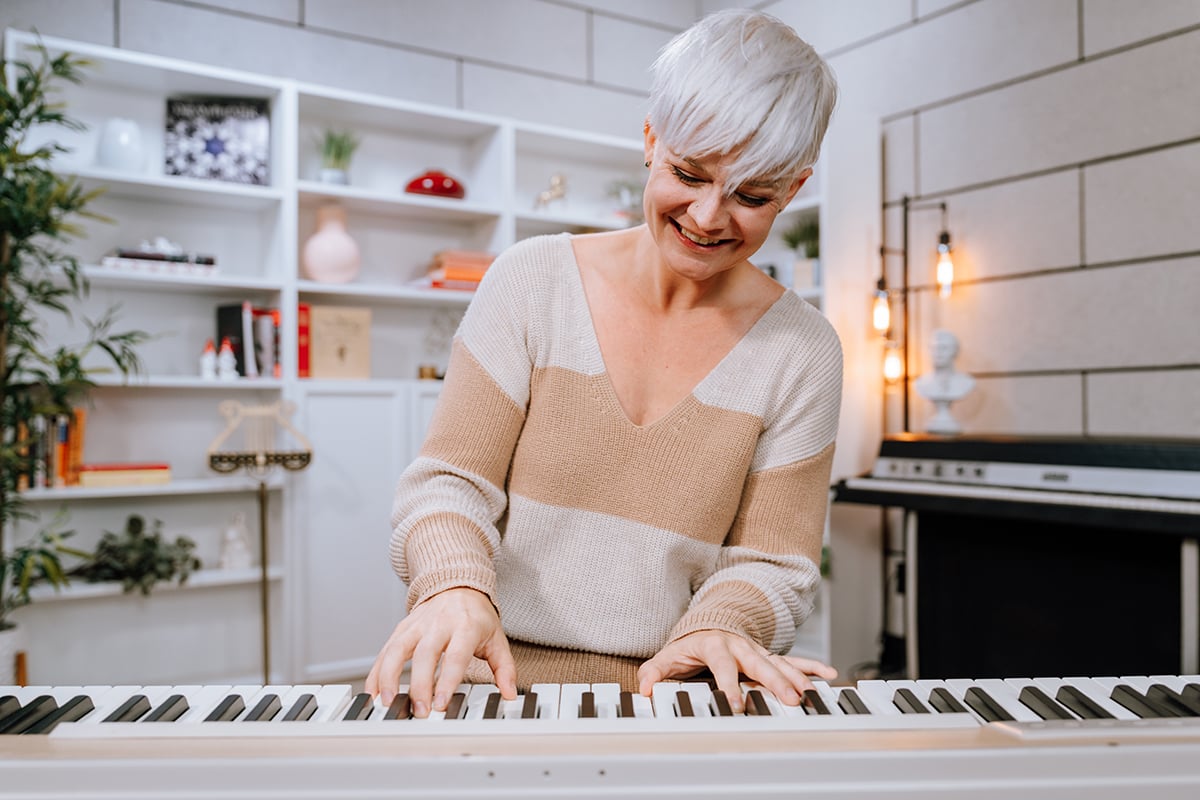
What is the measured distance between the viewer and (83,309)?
3.15 metres

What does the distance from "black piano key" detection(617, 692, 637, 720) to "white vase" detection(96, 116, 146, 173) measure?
3.03 metres

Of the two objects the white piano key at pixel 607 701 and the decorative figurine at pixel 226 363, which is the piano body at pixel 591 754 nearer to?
the white piano key at pixel 607 701

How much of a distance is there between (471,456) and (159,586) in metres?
2.63

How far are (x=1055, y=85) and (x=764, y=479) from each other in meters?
2.75

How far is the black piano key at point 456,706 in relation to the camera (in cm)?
71

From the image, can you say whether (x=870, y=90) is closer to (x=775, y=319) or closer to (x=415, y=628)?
(x=775, y=319)

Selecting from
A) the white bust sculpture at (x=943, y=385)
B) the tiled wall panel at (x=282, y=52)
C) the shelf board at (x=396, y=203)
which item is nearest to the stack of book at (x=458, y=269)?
the shelf board at (x=396, y=203)

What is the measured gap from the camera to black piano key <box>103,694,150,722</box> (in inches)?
27.5

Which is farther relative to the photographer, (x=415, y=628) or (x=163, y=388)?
(x=163, y=388)

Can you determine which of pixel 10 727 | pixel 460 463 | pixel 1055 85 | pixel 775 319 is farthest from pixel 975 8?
pixel 10 727

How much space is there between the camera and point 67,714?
0.71 metres

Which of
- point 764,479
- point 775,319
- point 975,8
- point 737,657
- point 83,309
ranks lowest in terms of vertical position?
point 737,657

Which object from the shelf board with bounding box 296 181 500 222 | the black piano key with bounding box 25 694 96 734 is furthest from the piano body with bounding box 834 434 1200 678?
the black piano key with bounding box 25 694 96 734

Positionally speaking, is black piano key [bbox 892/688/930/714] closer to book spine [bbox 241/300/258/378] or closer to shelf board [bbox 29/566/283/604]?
shelf board [bbox 29/566/283/604]
